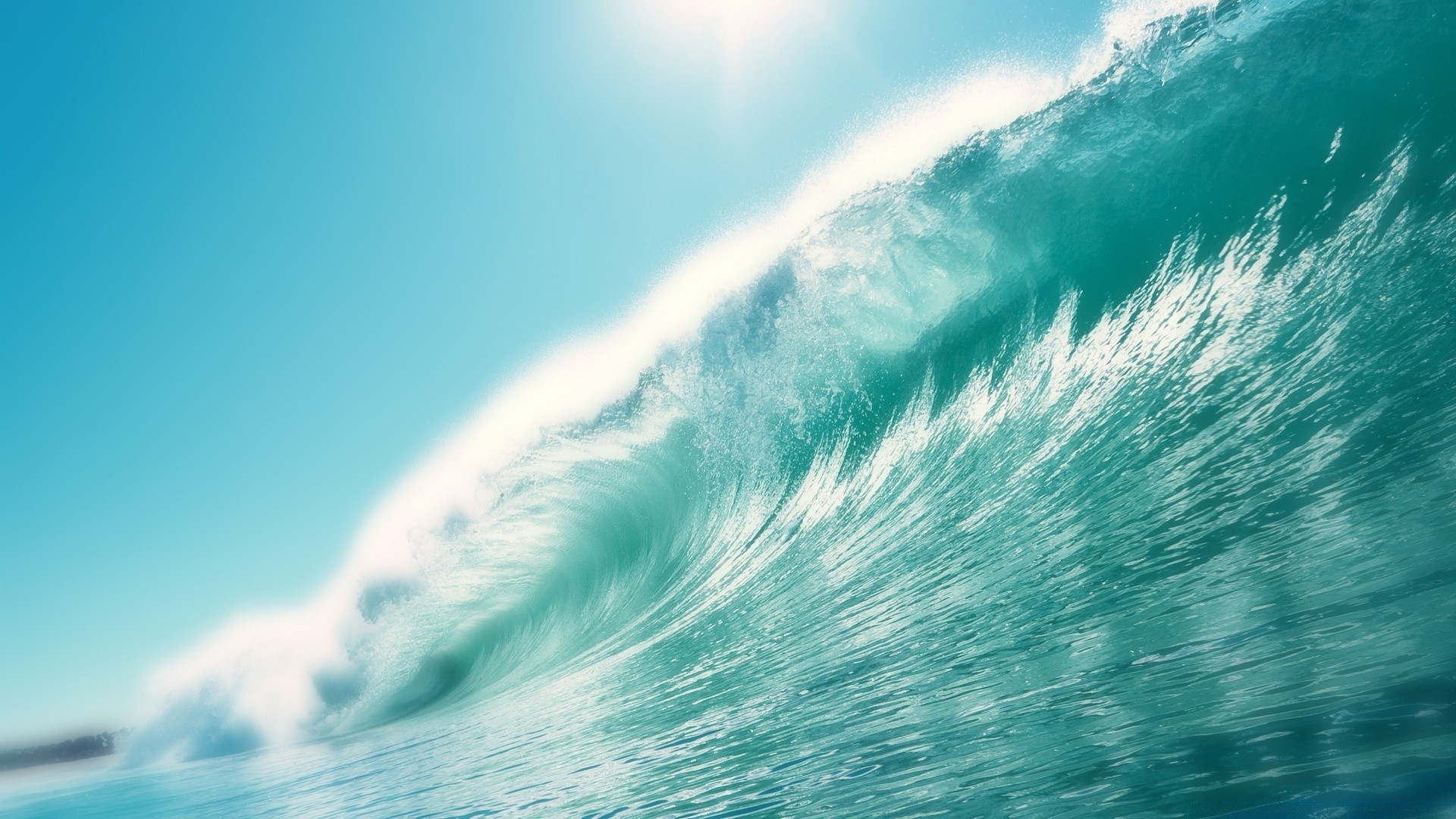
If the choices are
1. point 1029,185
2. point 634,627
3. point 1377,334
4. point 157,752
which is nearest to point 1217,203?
point 1029,185

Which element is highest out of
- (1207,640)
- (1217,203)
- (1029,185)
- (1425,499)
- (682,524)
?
(1029,185)

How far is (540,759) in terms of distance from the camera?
191 inches

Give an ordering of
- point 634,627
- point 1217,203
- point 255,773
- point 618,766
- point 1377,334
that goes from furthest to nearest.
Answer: point 255,773
point 634,627
point 1217,203
point 1377,334
point 618,766

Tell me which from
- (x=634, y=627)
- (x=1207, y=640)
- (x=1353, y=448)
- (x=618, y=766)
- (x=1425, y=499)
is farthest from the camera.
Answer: (x=634, y=627)

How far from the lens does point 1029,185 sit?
9.36m

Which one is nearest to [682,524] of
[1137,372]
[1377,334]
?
[1137,372]

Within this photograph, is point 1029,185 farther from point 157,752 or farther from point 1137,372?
point 157,752

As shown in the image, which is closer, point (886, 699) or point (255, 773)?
point (886, 699)

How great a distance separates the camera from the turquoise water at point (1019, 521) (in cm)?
245

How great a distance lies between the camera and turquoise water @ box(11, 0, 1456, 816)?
245 centimetres

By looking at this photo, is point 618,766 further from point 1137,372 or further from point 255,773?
point 255,773

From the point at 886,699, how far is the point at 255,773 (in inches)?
379

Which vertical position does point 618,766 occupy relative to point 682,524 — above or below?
below

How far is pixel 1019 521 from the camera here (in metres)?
5.21
